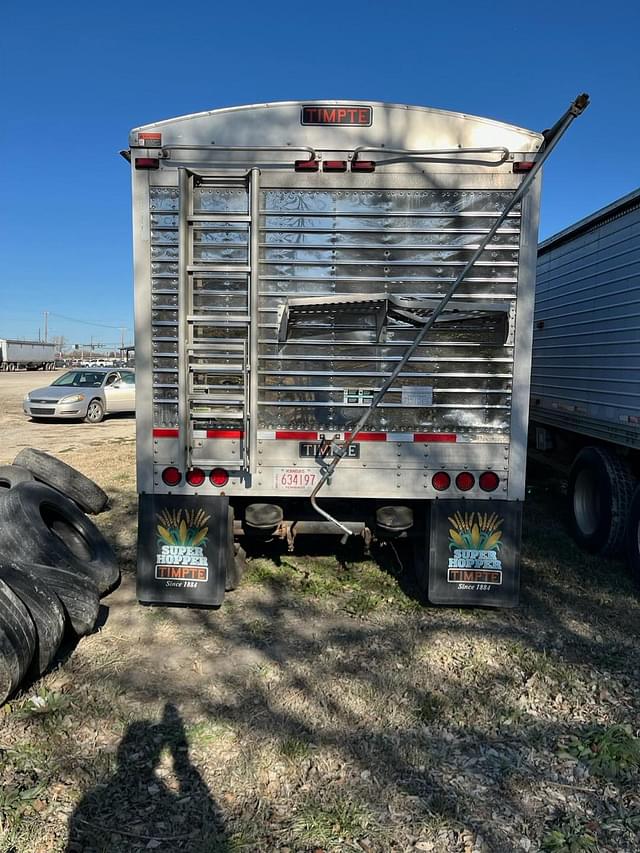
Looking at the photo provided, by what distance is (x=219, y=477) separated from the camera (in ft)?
13.8

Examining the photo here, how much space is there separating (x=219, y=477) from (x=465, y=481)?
1.66m

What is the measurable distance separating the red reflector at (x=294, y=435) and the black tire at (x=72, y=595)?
1.57 m

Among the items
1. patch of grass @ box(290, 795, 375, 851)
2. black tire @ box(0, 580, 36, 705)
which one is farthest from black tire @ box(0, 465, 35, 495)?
patch of grass @ box(290, 795, 375, 851)

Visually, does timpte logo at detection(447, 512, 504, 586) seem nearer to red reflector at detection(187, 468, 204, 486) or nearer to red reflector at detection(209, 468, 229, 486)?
red reflector at detection(209, 468, 229, 486)

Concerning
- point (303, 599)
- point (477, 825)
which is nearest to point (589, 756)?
point (477, 825)

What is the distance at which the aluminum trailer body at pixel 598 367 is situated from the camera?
5555 millimetres

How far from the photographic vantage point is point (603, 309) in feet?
20.5

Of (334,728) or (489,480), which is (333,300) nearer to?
(489,480)

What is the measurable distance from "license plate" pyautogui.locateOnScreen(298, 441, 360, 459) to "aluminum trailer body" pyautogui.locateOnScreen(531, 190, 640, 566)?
2735mm

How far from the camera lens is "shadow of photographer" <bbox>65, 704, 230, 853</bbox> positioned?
2.44 m

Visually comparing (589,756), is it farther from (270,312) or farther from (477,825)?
(270,312)

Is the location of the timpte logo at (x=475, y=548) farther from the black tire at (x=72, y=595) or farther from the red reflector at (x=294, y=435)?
the black tire at (x=72, y=595)

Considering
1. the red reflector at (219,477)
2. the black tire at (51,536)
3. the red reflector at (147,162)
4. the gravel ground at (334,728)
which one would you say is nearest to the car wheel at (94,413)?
the black tire at (51,536)

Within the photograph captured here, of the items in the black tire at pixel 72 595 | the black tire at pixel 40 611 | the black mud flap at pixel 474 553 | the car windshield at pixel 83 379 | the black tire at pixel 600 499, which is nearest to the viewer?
the black tire at pixel 40 611
